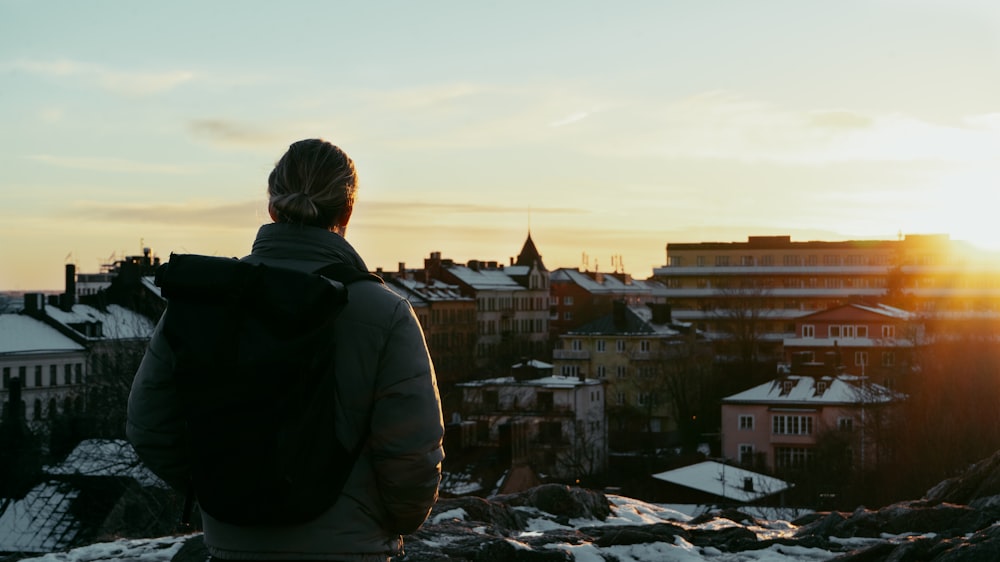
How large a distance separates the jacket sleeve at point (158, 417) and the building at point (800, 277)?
93.7 meters

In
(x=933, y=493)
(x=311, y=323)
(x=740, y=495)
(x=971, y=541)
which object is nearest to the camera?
(x=311, y=323)

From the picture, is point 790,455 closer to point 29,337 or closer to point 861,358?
point 861,358

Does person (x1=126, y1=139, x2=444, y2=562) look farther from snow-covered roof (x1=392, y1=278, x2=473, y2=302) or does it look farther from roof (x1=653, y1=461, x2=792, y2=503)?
snow-covered roof (x1=392, y1=278, x2=473, y2=302)

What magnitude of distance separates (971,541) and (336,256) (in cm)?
559

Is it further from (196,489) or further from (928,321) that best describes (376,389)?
(928,321)

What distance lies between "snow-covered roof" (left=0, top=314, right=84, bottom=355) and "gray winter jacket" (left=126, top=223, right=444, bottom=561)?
70148 mm

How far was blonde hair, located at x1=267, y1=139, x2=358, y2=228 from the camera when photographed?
141 inches

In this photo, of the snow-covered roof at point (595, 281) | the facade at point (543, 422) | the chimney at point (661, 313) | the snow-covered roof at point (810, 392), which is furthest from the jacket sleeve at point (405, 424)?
the snow-covered roof at point (595, 281)

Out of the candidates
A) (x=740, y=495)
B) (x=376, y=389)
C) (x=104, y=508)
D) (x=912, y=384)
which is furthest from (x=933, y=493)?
(x=912, y=384)

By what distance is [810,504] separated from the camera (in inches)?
1576

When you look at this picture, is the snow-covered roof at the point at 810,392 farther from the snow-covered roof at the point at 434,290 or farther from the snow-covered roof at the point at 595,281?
the snow-covered roof at the point at 595,281

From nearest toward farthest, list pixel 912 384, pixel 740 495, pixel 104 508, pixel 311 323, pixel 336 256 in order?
pixel 311 323 < pixel 336 256 < pixel 104 508 < pixel 740 495 < pixel 912 384

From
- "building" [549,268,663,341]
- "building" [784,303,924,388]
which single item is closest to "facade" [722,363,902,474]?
"building" [784,303,924,388]

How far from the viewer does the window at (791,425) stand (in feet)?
193
